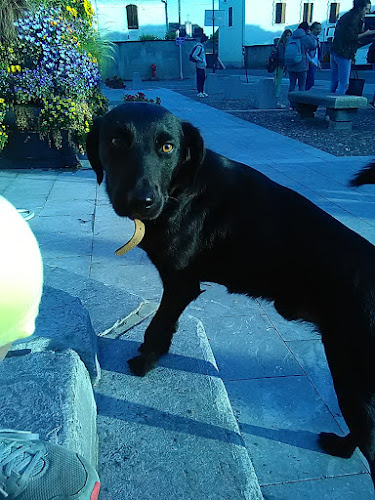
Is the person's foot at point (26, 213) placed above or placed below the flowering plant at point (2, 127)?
below

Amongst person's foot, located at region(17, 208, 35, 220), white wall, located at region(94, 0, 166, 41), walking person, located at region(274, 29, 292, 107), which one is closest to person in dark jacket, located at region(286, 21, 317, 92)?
walking person, located at region(274, 29, 292, 107)

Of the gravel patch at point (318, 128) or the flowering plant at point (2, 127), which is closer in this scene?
the flowering plant at point (2, 127)

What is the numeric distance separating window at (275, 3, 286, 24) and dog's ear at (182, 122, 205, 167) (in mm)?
49421

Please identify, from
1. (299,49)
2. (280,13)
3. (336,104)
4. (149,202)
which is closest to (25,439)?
(149,202)

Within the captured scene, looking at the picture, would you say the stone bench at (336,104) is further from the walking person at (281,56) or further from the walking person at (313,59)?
the walking person at (281,56)

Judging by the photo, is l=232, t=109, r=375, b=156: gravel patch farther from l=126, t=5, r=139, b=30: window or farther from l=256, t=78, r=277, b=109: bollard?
l=126, t=5, r=139, b=30: window

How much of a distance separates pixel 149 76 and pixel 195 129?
32246mm

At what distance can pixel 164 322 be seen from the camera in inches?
83.6

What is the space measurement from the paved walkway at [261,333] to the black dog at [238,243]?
168mm

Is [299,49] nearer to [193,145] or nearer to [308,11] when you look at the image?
[193,145]

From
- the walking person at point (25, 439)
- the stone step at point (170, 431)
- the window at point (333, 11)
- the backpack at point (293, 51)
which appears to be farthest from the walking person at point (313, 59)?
the window at point (333, 11)

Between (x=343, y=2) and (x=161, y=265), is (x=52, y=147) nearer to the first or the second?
(x=161, y=265)

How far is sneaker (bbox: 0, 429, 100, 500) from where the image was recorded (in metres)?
1.26

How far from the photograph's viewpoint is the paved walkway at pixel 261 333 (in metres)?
1.73
